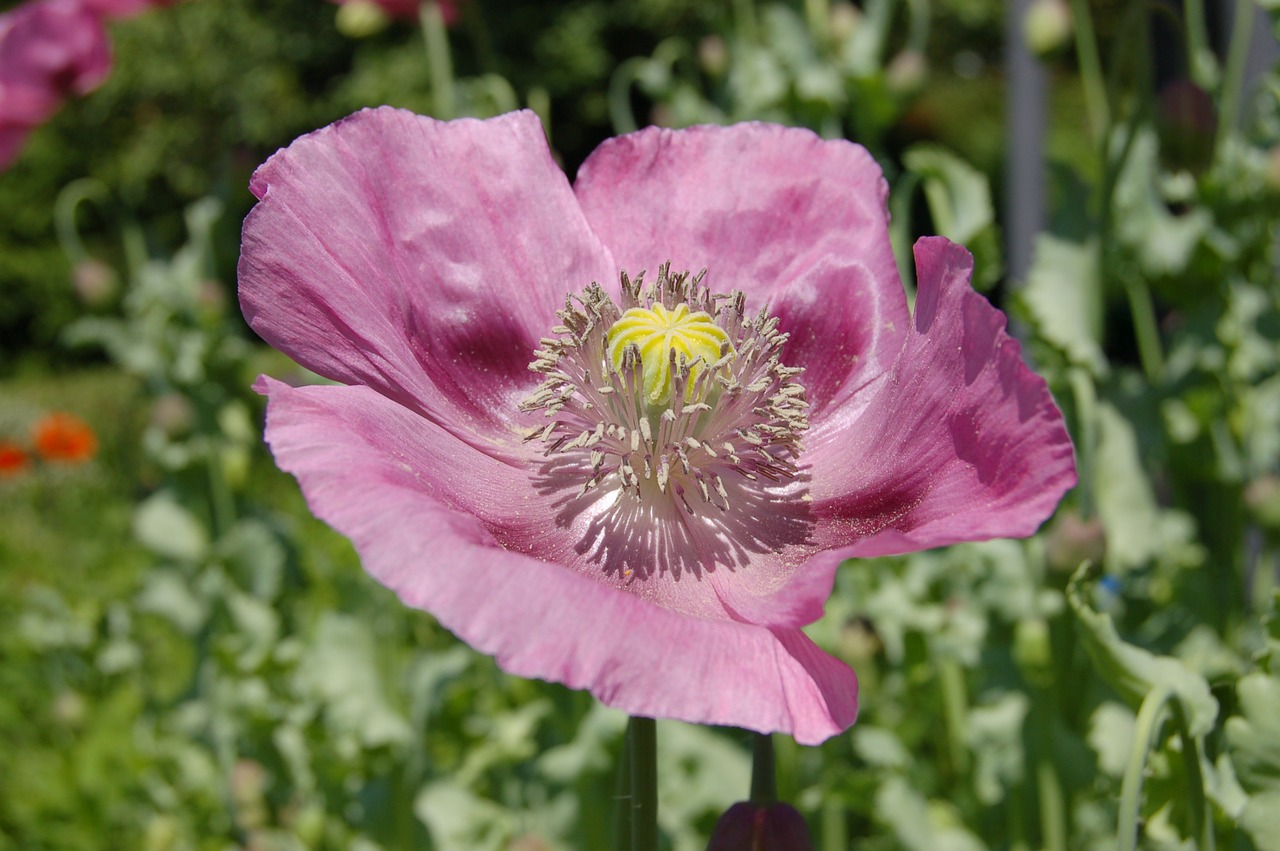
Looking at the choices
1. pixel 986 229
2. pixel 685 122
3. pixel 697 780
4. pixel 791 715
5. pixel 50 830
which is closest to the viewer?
pixel 791 715

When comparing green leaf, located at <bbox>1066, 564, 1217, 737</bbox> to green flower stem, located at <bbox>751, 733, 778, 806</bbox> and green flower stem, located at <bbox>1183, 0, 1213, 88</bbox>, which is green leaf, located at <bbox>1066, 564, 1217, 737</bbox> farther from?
green flower stem, located at <bbox>1183, 0, 1213, 88</bbox>

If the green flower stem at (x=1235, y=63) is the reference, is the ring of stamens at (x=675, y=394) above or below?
above

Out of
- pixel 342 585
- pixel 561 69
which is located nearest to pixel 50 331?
pixel 561 69

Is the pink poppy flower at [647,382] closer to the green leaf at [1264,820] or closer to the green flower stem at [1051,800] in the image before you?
the green leaf at [1264,820]

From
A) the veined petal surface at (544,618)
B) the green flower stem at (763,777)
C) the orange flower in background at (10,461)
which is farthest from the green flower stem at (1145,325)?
the orange flower in background at (10,461)

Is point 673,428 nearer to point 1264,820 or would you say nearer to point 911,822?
point 1264,820

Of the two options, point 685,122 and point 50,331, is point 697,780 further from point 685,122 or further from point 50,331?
point 50,331
